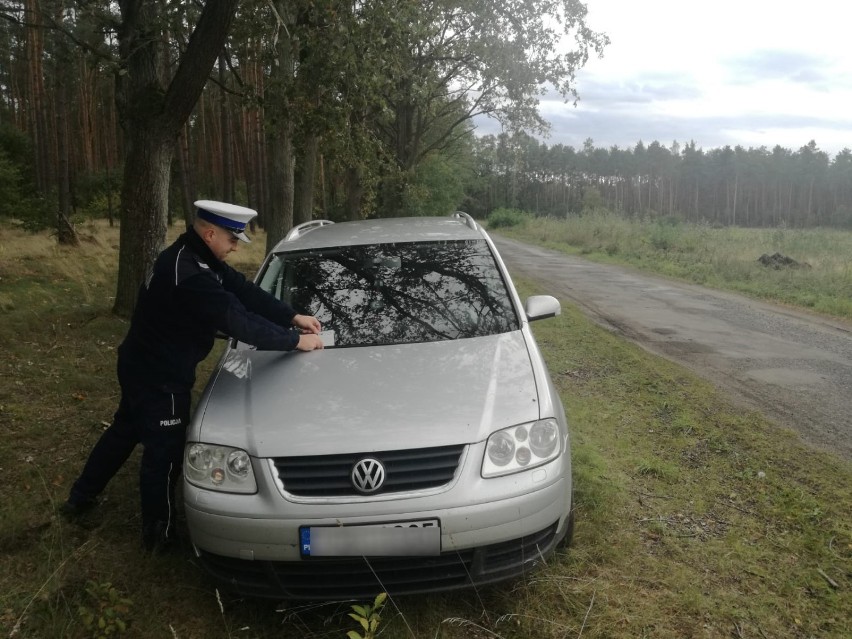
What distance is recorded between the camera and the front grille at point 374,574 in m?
2.66

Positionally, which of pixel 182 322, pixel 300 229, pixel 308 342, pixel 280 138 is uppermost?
pixel 280 138

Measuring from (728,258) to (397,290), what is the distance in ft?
61.9

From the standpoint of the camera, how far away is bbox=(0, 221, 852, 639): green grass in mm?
2850

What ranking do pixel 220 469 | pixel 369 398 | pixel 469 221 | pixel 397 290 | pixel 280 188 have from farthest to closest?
pixel 280 188 → pixel 469 221 → pixel 397 290 → pixel 369 398 → pixel 220 469

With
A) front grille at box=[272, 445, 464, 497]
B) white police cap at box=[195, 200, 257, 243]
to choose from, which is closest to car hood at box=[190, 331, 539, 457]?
front grille at box=[272, 445, 464, 497]

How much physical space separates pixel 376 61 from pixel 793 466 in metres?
7.21

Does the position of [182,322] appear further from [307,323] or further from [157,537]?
[157,537]

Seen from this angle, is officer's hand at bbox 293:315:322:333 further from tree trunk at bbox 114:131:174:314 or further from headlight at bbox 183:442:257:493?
tree trunk at bbox 114:131:174:314

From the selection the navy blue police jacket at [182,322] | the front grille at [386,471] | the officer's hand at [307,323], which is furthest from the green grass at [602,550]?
the officer's hand at [307,323]

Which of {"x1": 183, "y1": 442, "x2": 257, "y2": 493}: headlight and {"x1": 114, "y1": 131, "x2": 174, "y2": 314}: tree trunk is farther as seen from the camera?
{"x1": 114, "y1": 131, "x2": 174, "y2": 314}: tree trunk

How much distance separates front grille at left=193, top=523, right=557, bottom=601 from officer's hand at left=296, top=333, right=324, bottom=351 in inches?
42.8

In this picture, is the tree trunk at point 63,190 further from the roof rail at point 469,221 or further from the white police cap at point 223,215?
the white police cap at point 223,215

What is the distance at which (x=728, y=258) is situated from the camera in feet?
66.5

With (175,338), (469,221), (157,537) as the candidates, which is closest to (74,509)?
(157,537)
